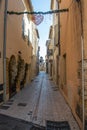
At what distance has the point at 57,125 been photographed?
779 cm

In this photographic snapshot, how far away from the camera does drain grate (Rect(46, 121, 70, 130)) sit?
24.5ft

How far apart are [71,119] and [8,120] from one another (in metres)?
1.87

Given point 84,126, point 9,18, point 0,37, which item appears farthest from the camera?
point 9,18

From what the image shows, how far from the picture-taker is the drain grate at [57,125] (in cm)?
746

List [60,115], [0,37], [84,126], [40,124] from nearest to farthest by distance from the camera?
[84,126] < [40,124] < [60,115] < [0,37]

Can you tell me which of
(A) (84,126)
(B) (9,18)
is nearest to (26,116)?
(A) (84,126)

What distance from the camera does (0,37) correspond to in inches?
444

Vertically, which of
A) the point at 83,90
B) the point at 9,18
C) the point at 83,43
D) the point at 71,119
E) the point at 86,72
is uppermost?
the point at 9,18

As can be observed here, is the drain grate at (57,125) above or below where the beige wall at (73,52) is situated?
below

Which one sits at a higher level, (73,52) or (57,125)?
(73,52)

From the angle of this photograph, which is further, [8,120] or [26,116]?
[26,116]

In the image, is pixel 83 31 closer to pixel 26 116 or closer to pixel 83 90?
pixel 83 90

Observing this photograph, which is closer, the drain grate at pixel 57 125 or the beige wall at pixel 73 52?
the drain grate at pixel 57 125

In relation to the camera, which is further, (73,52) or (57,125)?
(73,52)
